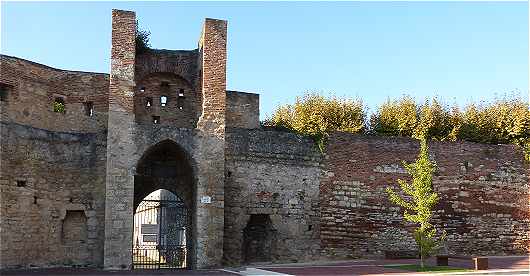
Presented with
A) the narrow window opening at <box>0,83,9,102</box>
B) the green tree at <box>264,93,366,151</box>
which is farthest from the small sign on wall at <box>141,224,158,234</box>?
the narrow window opening at <box>0,83,9,102</box>

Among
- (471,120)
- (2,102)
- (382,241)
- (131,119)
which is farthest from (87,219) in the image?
(471,120)

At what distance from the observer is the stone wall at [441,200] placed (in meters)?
19.8

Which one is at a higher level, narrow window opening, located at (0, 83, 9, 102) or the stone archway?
narrow window opening, located at (0, 83, 9, 102)

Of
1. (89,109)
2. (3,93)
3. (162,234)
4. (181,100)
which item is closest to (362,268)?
(181,100)

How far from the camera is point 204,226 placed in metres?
17.6

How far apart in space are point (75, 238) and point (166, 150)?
12.6ft

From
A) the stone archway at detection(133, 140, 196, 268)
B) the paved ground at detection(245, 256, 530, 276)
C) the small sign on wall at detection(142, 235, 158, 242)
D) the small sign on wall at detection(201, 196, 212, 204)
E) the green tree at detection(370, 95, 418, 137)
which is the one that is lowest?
the paved ground at detection(245, 256, 530, 276)

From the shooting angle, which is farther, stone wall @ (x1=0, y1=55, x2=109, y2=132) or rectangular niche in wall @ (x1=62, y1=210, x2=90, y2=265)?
stone wall @ (x1=0, y1=55, x2=109, y2=132)

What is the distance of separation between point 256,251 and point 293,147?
3.57 metres

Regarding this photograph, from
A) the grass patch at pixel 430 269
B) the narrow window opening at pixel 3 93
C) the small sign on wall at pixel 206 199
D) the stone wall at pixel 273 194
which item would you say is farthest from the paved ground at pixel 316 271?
the narrow window opening at pixel 3 93

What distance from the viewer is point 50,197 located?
17375mm

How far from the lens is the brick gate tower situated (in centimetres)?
1712

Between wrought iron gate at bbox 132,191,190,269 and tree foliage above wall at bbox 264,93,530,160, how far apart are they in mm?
6119

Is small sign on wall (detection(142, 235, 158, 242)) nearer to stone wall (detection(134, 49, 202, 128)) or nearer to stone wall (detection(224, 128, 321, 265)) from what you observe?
stone wall (detection(134, 49, 202, 128))
